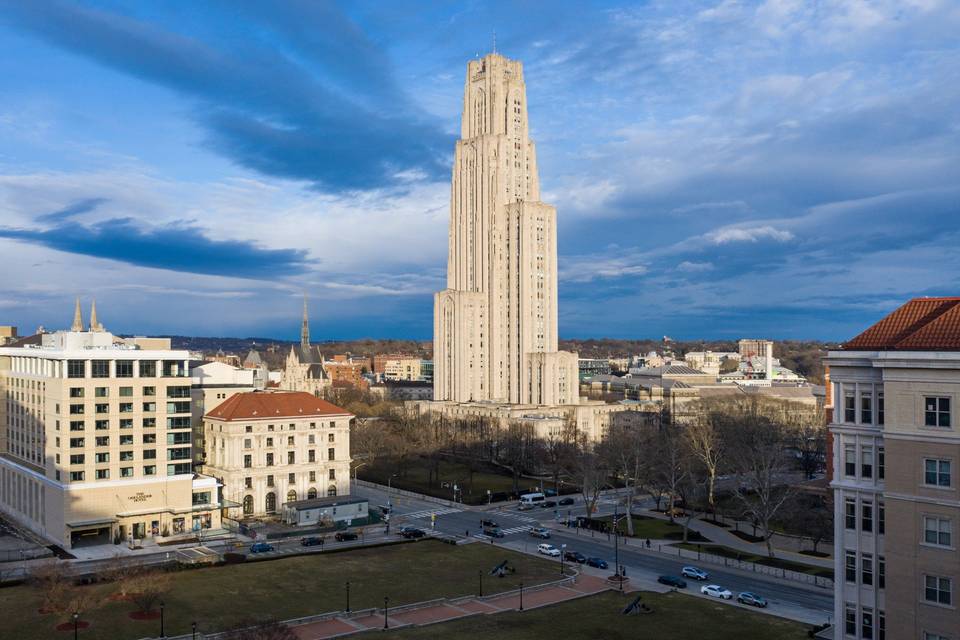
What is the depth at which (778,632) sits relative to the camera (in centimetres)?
6044

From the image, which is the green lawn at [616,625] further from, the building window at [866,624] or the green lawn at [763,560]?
the building window at [866,624]

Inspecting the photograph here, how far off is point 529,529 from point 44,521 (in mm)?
56350

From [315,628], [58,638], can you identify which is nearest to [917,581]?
[315,628]

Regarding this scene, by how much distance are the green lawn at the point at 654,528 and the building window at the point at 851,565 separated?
57576mm

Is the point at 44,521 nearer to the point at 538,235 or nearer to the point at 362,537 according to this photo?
the point at 362,537

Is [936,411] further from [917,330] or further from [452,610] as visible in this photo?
[452,610]

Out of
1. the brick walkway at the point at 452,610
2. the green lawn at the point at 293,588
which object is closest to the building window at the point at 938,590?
the brick walkway at the point at 452,610

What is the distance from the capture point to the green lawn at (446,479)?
4950 inches

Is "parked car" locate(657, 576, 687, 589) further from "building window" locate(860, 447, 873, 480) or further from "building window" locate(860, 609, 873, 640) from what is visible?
"building window" locate(860, 447, 873, 480)

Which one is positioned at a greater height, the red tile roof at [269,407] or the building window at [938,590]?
the red tile roof at [269,407]

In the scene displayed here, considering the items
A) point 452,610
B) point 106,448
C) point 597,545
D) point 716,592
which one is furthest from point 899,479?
point 106,448

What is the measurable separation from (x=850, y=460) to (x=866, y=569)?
206 inches

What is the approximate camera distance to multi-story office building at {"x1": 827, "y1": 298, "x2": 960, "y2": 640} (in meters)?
35.8

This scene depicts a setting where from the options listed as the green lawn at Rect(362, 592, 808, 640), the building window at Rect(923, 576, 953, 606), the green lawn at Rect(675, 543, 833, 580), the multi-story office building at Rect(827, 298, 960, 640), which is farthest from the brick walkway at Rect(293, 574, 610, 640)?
the building window at Rect(923, 576, 953, 606)
